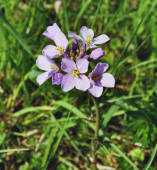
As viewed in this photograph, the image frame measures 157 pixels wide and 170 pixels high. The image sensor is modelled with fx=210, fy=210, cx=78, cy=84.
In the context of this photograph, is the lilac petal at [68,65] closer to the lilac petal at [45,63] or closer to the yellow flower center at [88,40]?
the lilac petal at [45,63]

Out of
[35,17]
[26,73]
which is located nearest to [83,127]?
[26,73]

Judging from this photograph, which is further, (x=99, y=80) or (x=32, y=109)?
(x=32, y=109)

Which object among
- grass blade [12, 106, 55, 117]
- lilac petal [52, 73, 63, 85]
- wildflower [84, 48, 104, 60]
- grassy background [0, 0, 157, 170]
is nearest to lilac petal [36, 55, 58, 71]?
lilac petal [52, 73, 63, 85]

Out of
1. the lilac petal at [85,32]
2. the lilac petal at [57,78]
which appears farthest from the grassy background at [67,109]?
the lilac petal at [57,78]

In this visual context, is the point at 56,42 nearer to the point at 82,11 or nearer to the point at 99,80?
the point at 99,80

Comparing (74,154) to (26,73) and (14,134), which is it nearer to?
(14,134)

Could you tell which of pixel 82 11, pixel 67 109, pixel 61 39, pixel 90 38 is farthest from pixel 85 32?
pixel 82 11
